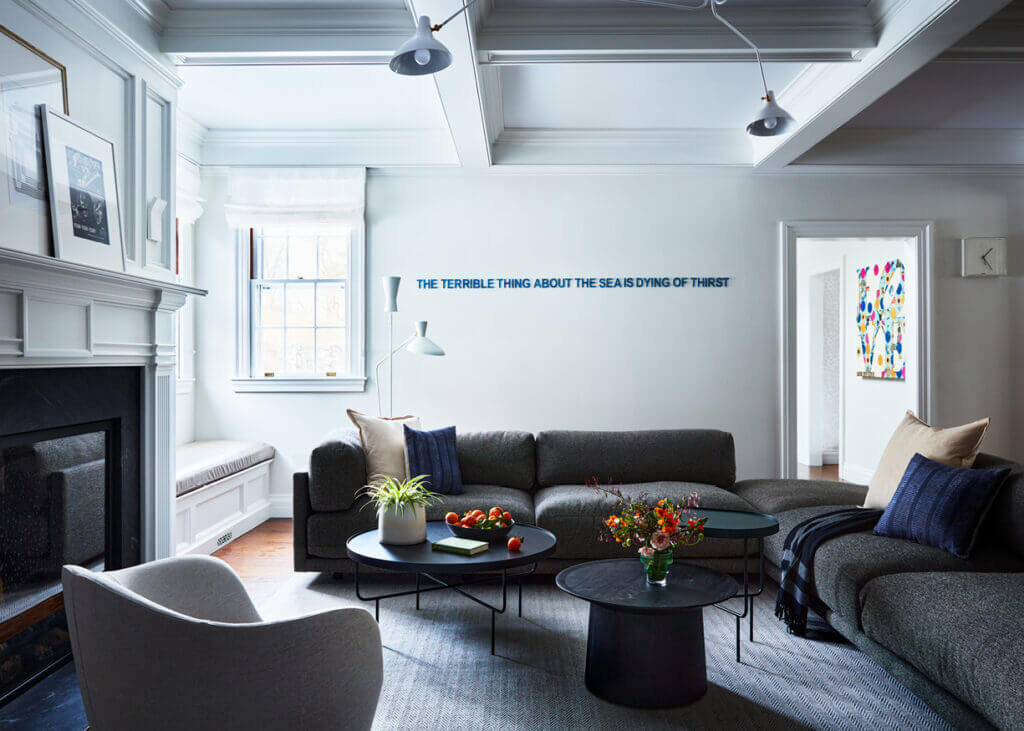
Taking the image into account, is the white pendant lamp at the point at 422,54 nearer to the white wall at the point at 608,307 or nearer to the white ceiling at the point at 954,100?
the white wall at the point at 608,307

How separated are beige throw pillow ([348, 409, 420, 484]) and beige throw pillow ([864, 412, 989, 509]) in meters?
2.43

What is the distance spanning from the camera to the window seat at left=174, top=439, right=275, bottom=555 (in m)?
4.03

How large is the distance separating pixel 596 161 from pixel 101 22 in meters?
3.25

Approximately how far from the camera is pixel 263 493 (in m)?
5.29

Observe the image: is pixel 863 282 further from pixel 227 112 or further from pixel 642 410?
pixel 227 112

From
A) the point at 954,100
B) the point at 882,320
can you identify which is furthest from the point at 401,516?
the point at 882,320

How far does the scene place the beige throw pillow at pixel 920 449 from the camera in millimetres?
3174

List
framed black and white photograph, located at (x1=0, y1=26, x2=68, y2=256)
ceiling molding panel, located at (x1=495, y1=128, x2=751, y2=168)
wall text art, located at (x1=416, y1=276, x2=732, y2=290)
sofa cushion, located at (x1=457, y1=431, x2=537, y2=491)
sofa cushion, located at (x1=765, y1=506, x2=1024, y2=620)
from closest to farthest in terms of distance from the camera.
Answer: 1. framed black and white photograph, located at (x1=0, y1=26, x2=68, y2=256)
2. sofa cushion, located at (x1=765, y1=506, x2=1024, y2=620)
3. sofa cushion, located at (x1=457, y1=431, x2=537, y2=491)
4. ceiling molding panel, located at (x1=495, y1=128, x2=751, y2=168)
5. wall text art, located at (x1=416, y1=276, x2=732, y2=290)

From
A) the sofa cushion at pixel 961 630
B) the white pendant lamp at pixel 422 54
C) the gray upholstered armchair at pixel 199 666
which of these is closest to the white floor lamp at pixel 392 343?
the white pendant lamp at pixel 422 54

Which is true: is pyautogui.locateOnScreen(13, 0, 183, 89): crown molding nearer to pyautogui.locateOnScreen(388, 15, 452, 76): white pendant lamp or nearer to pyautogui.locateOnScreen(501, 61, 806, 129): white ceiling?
pyautogui.locateOnScreen(388, 15, 452, 76): white pendant lamp

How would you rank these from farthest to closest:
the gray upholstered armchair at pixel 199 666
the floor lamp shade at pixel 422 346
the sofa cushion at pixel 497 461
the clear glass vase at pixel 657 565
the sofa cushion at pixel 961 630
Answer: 1. the floor lamp shade at pixel 422 346
2. the sofa cushion at pixel 497 461
3. the clear glass vase at pixel 657 565
4. the sofa cushion at pixel 961 630
5. the gray upholstered armchair at pixel 199 666

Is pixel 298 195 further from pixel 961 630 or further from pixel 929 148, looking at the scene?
pixel 961 630

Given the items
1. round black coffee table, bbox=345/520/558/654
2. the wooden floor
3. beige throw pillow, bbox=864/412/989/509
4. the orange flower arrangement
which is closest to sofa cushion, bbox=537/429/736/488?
beige throw pillow, bbox=864/412/989/509

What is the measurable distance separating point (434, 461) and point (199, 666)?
8.25ft
